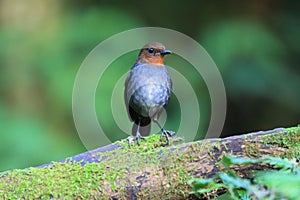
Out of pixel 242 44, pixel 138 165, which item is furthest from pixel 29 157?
pixel 138 165

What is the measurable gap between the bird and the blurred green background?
5.04 feet

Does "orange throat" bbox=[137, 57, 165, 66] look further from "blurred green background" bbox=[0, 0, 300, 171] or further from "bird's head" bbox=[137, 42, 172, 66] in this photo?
"blurred green background" bbox=[0, 0, 300, 171]

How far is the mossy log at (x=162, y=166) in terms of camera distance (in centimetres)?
180

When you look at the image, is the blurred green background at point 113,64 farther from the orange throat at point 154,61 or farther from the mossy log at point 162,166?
the mossy log at point 162,166

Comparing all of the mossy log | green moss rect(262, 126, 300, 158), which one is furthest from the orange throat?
green moss rect(262, 126, 300, 158)

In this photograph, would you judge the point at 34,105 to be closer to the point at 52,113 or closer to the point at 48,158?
the point at 52,113

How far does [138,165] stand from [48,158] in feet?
8.76

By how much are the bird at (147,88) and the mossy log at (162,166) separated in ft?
3.17

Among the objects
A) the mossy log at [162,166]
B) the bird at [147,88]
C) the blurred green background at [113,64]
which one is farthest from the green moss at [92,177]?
the blurred green background at [113,64]

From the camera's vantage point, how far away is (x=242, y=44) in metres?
4.97

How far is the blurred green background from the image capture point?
15.8 ft

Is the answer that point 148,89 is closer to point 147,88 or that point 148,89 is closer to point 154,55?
point 147,88

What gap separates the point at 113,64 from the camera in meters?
4.81

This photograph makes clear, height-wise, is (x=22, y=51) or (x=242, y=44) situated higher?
(x=22, y=51)
